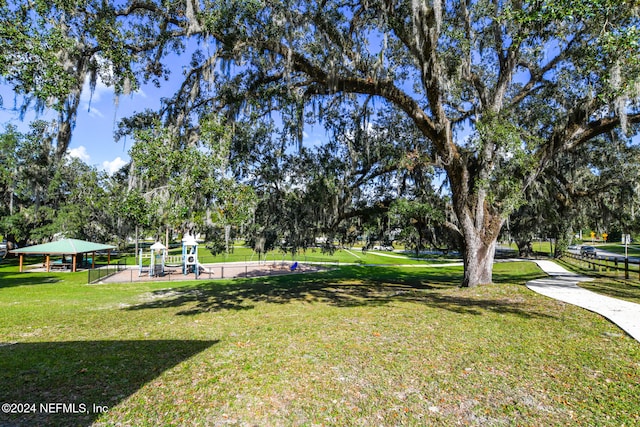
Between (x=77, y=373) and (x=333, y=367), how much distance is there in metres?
3.53

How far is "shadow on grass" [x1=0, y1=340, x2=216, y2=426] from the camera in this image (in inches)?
136

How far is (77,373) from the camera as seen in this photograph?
4.50m

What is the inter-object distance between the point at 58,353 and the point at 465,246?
10.7 metres

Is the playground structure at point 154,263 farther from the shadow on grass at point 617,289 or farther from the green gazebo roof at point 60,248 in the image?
the shadow on grass at point 617,289

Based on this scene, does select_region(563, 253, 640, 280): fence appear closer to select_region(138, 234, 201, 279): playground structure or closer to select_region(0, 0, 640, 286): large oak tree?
select_region(0, 0, 640, 286): large oak tree

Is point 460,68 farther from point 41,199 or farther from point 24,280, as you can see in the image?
point 41,199

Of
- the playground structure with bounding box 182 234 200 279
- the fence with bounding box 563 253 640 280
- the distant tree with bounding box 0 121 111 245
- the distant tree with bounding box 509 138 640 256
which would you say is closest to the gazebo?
the distant tree with bounding box 0 121 111 245

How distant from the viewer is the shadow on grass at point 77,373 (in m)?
3.46

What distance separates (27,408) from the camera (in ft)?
11.6

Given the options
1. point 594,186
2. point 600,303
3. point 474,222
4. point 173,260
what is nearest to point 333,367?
point 600,303

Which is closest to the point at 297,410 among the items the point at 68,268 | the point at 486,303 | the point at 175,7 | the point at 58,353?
the point at 58,353

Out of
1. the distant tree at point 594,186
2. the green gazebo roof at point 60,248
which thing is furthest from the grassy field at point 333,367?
the green gazebo roof at point 60,248

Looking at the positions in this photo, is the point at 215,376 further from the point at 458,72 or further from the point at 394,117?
the point at 394,117

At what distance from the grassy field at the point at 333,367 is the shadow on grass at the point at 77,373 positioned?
23mm
